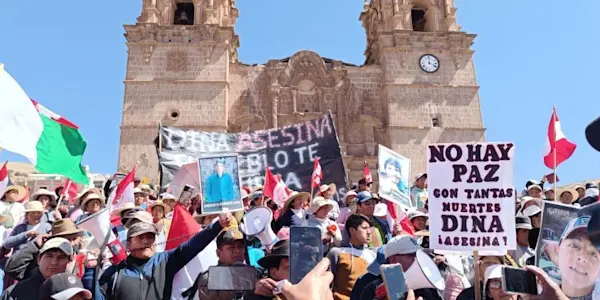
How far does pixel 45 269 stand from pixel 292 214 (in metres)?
3.18

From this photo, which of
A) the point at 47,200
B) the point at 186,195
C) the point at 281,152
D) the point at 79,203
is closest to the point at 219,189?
the point at 79,203

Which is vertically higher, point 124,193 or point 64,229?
point 124,193

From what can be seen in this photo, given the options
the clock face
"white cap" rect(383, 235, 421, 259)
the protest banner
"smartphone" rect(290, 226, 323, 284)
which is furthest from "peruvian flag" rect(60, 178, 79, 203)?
the clock face

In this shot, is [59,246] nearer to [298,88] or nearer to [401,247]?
[401,247]

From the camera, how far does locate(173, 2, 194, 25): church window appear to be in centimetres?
2838

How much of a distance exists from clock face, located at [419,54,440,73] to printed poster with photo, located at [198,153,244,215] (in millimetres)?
22415

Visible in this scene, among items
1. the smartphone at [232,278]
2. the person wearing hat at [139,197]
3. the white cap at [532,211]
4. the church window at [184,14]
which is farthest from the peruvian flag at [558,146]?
the church window at [184,14]

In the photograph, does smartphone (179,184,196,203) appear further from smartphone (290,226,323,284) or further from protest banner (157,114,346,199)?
smartphone (290,226,323,284)

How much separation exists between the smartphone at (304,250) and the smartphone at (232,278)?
0.55m

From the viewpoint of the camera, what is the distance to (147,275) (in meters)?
3.96

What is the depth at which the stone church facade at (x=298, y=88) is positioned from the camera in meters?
24.7

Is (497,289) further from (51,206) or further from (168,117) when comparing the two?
(168,117)

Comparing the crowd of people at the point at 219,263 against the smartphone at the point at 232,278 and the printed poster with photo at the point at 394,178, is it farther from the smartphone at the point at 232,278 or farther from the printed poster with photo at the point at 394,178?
the printed poster with photo at the point at 394,178

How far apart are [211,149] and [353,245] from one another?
1000 cm
